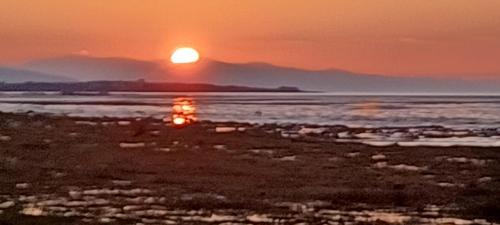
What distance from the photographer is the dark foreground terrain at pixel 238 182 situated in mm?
17266

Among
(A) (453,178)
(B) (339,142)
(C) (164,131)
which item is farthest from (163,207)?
(C) (164,131)

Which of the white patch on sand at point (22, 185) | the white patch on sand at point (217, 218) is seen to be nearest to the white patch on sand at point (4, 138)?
the white patch on sand at point (22, 185)

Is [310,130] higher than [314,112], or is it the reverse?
[310,130]

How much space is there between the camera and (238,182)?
22.9m

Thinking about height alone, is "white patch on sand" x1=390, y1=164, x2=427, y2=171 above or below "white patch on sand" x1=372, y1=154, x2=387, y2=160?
above

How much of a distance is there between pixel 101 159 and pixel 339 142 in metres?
13.1

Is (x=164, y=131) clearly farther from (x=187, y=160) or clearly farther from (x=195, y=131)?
(x=187, y=160)

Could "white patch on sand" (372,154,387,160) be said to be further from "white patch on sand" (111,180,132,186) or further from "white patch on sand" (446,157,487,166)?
"white patch on sand" (111,180,132,186)

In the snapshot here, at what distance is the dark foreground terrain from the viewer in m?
17.3

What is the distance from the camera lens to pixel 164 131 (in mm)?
44844

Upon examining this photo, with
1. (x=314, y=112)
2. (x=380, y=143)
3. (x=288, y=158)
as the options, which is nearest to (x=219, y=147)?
(x=288, y=158)

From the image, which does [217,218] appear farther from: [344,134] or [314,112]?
[314,112]

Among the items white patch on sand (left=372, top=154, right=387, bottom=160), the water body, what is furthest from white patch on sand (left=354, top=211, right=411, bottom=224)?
the water body

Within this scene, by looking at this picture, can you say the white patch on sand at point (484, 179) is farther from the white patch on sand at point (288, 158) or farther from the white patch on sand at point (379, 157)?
the white patch on sand at point (288, 158)
